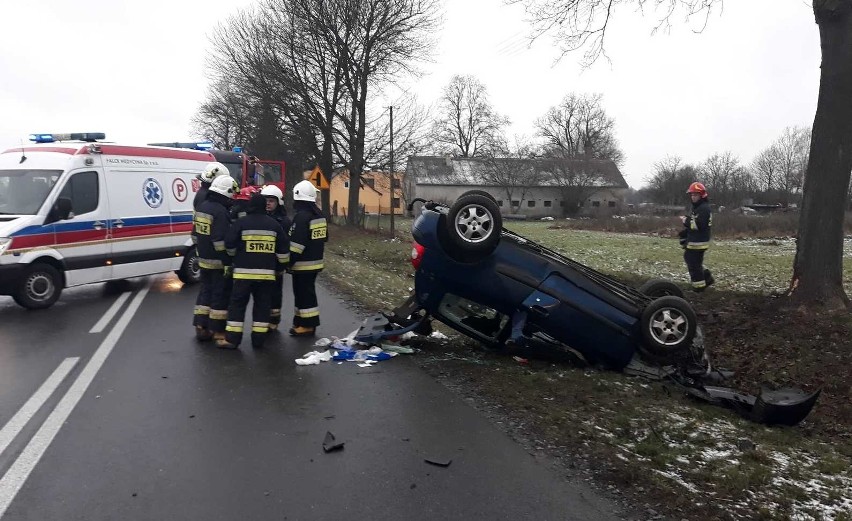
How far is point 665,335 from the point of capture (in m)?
6.06

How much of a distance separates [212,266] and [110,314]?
2.43m

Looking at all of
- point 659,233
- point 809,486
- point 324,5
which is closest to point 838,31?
point 809,486

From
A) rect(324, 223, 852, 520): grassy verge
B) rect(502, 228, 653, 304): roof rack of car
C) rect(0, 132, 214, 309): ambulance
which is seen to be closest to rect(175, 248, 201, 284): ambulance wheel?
rect(0, 132, 214, 309): ambulance

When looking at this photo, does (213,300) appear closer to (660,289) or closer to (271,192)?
(271,192)

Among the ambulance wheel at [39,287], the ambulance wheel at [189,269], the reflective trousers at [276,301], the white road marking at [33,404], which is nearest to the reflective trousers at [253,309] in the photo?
the reflective trousers at [276,301]

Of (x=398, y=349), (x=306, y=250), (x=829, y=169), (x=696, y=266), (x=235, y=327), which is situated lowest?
(x=398, y=349)

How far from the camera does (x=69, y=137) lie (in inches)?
404

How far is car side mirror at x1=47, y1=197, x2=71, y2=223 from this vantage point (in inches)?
351

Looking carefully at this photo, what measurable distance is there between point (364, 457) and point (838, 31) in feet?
24.6

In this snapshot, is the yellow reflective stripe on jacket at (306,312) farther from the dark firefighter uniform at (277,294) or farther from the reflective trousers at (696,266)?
the reflective trousers at (696,266)

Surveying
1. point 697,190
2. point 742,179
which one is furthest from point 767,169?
point 697,190

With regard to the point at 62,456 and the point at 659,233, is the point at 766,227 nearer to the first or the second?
the point at 659,233

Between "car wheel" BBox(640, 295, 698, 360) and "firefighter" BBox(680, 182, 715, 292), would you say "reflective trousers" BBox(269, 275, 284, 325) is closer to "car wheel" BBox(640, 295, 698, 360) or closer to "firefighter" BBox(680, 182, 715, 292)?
"car wheel" BBox(640, 295, 698, 360)

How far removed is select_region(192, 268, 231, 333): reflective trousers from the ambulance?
10.00 ft
